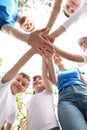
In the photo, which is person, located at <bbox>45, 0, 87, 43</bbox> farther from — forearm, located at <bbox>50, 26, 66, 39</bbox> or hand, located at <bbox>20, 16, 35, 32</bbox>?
hand, located at <bbox>20, 16, 35, 32</bbox>

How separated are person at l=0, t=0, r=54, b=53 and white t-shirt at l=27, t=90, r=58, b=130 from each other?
770 mm

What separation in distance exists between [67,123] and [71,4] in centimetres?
159

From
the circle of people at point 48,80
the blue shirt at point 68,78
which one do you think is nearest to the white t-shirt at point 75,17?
the circle of people at point 48,80

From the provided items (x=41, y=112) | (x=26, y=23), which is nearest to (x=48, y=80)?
(x=41, y=112)

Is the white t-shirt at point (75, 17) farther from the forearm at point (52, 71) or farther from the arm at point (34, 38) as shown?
the forearm at point (52, 71)

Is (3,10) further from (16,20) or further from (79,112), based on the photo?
(79,112)

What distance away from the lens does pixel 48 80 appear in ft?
12.2

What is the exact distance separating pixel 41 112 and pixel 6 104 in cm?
48

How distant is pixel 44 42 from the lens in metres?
3.21

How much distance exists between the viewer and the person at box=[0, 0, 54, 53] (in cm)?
316

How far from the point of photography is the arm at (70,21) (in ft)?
10.9

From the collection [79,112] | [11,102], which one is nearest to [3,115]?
[11,102]

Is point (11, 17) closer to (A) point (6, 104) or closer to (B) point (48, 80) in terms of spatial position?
(B) point (48, 80)

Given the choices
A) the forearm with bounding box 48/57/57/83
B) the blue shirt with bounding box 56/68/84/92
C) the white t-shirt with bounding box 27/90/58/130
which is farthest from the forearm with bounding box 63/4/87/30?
the white t-shirt with bounding box 27/90/58/130
